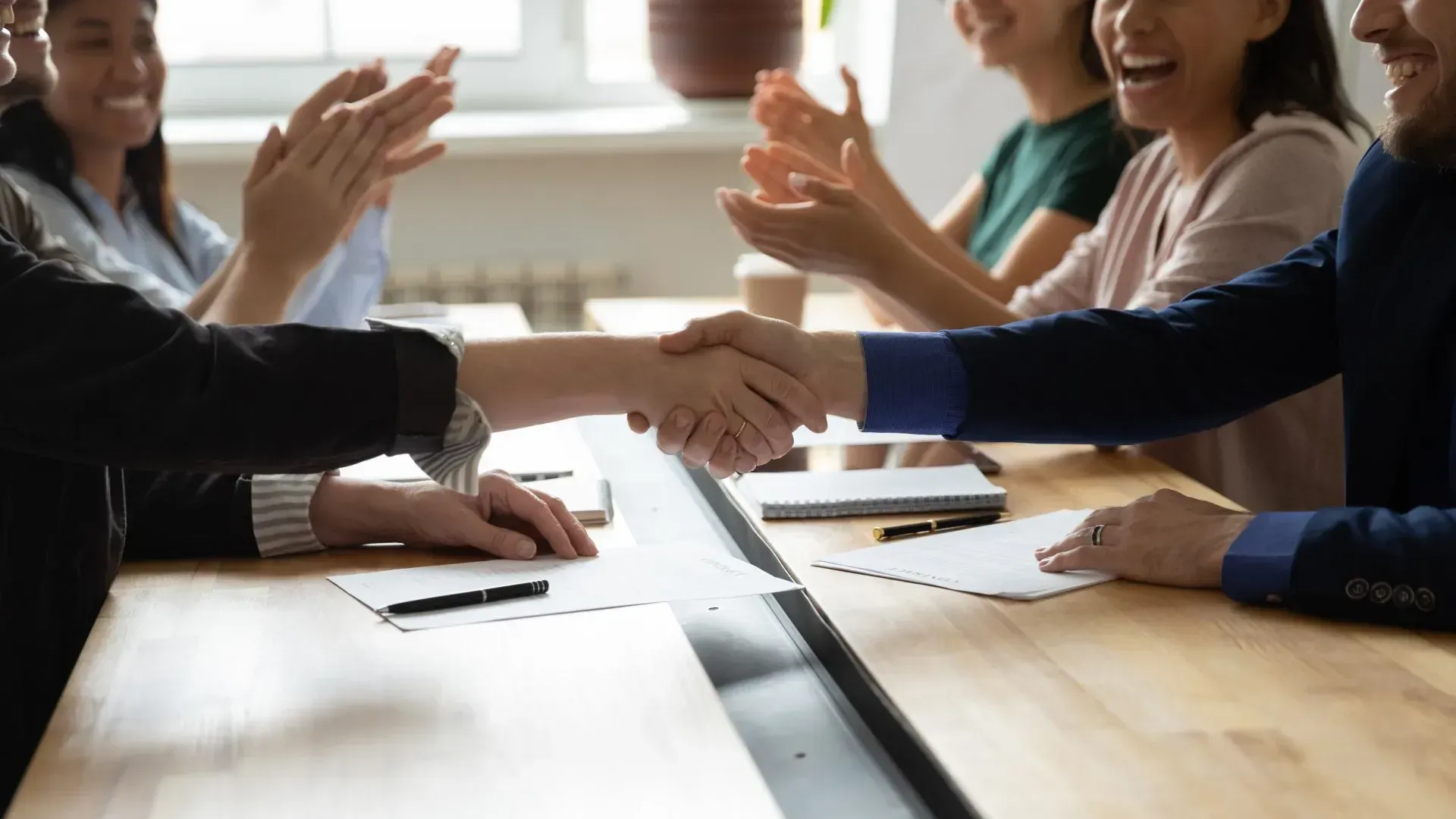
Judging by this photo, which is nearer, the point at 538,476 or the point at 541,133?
the point at 538,476

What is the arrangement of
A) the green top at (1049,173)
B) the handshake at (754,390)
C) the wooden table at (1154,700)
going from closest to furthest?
the wooden table at (1154,700) → the handshake at (754,390) → the green top at (1049,173)

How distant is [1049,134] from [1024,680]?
152 cm

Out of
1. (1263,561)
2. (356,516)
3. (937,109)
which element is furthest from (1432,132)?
(937,109)

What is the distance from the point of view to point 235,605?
1075mm

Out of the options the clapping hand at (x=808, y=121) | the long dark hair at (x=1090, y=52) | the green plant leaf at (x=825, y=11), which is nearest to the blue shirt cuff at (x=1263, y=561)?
the clapping hand at (x=808, y=121)

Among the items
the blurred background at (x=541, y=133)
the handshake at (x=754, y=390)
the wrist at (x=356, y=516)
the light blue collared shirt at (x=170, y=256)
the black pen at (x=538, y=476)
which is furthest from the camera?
the blurred background at (x=541, y=133)

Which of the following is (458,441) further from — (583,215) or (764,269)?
(583,215)

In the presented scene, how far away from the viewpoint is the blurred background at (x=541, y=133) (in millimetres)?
3096

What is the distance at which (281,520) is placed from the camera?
1.19m

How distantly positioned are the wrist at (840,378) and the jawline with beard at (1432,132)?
0.48 m

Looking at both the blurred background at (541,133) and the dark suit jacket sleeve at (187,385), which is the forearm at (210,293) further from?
the blurred background at (541,133)

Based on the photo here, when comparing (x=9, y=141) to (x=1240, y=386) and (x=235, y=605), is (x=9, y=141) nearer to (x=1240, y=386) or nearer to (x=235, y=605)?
(x=235, y=605)

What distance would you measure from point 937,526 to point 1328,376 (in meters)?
0.43

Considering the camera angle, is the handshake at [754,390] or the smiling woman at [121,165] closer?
the handshake at [754,390]
